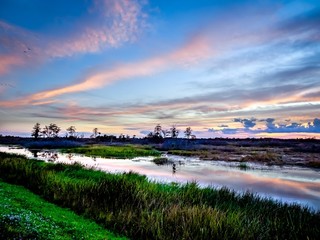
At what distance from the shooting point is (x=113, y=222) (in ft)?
34.8

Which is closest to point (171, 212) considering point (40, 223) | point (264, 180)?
point (40, 223)

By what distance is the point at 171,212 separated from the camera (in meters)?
10.9

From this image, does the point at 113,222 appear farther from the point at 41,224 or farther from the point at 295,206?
the point at 295,206

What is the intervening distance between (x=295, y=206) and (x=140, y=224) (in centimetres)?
889

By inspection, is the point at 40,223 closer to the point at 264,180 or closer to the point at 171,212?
the point at 171,212

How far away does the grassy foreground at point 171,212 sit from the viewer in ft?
32.5

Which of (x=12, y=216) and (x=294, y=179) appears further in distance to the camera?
(x=294, y=179)

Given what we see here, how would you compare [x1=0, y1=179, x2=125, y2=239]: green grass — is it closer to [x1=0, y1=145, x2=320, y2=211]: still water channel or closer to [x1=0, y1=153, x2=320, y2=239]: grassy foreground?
[x1=0, y1=153, x2=320, y2=239]: grassy foreground

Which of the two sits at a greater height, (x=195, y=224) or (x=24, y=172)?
(x=24, y=172)

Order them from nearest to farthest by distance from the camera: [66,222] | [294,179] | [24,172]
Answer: [66,222], [24,172], [294,179]

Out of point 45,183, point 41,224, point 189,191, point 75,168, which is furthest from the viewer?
point 75,168

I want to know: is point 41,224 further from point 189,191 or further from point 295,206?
point 295,206

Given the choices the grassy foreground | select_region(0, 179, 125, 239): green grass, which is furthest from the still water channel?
select_region(0, 179, 125, 239): green grass

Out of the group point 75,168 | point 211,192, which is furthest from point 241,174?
point 75,168
